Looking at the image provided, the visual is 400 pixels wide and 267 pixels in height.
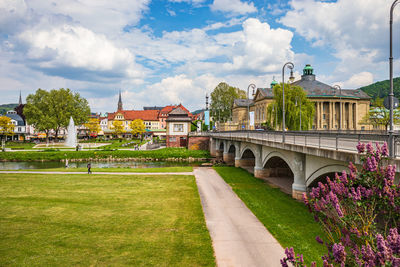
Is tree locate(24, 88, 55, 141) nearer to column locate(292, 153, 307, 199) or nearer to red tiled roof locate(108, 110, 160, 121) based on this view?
red tiled roof locate(108, 110, 160, 121)

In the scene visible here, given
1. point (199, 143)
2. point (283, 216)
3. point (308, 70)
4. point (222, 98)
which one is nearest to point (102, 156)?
point (199, 143)

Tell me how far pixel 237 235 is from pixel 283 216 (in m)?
4.53

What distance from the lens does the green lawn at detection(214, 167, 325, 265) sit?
12.3m

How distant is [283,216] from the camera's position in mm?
16672

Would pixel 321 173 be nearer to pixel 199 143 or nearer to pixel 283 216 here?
pixel 283 216

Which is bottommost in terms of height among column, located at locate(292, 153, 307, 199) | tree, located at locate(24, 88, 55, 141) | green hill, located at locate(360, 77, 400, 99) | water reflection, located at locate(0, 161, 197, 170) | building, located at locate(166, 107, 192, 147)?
water reflection, located at locate(0, 161, 197, 170)

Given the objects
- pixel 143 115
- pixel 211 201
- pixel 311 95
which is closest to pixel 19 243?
pixel 211 201

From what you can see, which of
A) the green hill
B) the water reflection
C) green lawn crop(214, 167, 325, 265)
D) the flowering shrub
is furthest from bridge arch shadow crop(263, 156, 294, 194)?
the green hill

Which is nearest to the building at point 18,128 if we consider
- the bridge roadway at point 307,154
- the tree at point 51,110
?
the tree at point 51,110

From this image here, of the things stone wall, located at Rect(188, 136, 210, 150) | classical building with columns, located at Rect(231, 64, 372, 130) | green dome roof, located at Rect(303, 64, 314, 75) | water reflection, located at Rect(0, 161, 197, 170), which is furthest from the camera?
green dome roof, located at Rect(303, 64, 314, 75)

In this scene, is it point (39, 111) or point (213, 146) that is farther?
point (39, 111)

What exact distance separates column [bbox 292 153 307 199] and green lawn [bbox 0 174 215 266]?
7.34 m

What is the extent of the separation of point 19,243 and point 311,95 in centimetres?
7640

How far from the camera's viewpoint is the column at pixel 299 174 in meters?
20.0
